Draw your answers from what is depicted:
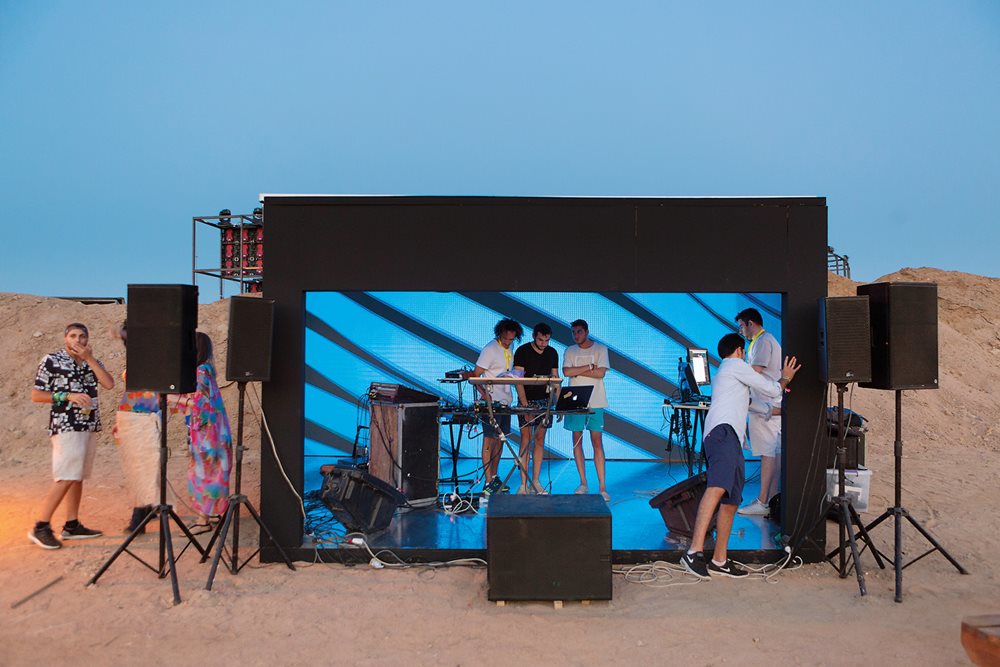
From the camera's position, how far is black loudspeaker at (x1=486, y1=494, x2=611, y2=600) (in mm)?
4039

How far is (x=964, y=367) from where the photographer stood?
15008 millimetres

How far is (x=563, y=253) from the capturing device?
16.0 ft

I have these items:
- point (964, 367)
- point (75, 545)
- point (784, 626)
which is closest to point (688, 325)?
point (784, 626)

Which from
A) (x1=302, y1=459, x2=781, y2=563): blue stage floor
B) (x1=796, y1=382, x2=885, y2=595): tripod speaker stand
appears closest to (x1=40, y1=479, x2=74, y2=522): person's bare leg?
(x1=302, y1=459, x2=781, y2=563): blue stage floor

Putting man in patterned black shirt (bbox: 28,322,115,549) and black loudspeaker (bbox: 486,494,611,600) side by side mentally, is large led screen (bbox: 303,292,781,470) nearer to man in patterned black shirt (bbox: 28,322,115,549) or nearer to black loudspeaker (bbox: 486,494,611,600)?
man in patterned black shirt (bbox: 28,322,115,549)

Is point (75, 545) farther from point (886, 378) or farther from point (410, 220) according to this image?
point (886, 378)

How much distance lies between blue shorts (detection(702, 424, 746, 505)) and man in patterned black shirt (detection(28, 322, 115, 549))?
4.03m

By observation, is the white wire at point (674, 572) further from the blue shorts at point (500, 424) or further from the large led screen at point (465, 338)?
the large led screen at point (465, 338)

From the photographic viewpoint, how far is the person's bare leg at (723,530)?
450 centimetres

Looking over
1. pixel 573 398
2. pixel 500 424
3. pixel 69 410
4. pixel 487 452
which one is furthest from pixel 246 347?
pixel 487 452

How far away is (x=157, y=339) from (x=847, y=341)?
4052 mm

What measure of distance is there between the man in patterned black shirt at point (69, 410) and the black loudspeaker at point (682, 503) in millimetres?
3943

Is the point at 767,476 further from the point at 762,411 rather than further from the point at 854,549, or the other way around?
the point at 854,549

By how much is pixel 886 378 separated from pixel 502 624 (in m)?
2.65
